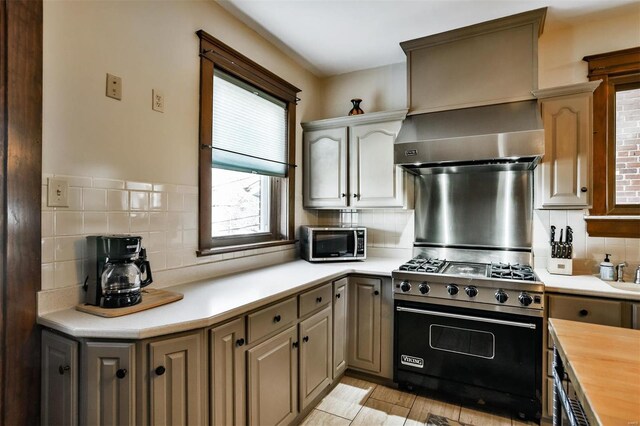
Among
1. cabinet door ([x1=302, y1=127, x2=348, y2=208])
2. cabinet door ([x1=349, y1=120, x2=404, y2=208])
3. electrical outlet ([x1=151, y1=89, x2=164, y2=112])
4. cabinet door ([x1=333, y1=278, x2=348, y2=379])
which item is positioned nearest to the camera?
electrical outlet ([x1=151, y1=89, x2=164, y2=112])

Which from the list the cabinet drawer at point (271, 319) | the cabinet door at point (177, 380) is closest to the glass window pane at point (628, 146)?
the cabinet drawer at point (271, 319)

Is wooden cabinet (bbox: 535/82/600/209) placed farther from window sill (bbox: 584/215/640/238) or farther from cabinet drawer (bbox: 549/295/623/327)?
cabinet drawer (bbox: 549/295/623/327)

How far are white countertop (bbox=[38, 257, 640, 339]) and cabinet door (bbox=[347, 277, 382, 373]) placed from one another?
5.0 inches

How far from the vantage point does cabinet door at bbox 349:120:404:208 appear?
273 centimetres

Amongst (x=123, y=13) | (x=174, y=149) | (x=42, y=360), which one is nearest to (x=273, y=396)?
(x=42, y=360)

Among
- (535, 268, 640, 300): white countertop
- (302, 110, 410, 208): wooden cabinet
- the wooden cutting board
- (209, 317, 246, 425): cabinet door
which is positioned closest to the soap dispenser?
(535, 268, 640, 300): white countertop

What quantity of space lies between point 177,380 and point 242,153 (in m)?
1.58

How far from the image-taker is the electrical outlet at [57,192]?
4.52ft

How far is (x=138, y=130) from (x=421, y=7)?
1.98 m

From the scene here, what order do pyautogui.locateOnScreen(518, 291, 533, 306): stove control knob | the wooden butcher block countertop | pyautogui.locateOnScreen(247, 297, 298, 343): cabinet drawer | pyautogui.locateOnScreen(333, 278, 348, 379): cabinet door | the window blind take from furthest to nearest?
pyautogui.locateOnScreen(333, 278, 348, 379): cabinet door < the window blind < pyautogui.locateOnScreen(518, 291, 533, 306): stove control knob < pyautogui.locateOnScreen(247, 297, 298, 343): cabinet drawer < the wooden butcher block countertop

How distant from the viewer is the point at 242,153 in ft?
7.96

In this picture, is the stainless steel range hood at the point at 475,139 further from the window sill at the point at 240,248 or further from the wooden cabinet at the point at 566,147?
the window sill at the point at 240,248

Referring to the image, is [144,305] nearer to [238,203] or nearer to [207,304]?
[207,304]

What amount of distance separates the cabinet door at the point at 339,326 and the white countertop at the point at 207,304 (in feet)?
0.40
